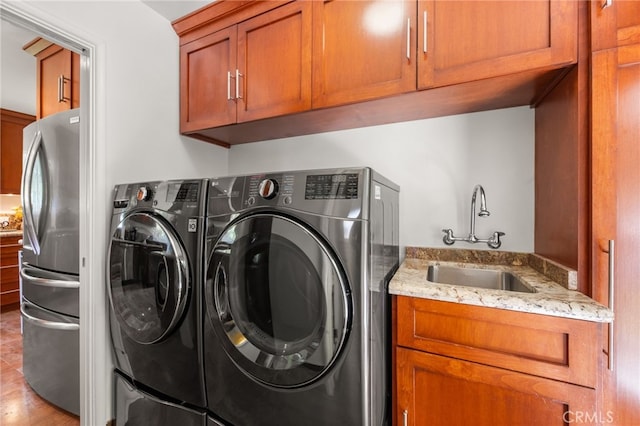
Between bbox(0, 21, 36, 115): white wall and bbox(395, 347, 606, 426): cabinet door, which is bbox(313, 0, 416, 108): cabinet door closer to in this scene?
bbox(395, 347, 606, 426): cabinet door

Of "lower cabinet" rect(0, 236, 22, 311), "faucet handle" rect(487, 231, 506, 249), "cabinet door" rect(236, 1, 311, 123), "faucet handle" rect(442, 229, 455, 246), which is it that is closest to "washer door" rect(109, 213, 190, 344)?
"cabinet door" rect(236, 1, 311, 123)

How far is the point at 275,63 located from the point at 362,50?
0.50m

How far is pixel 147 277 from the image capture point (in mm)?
1311

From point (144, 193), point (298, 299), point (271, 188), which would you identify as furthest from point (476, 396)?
point (144, 193)

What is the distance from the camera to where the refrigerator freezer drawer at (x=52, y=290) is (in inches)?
62.4

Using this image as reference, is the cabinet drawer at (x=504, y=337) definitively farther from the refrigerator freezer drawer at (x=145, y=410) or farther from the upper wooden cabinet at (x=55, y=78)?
the upper wooden cabinet at (x=55, y=78)

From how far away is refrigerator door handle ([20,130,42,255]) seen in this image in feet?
5.79

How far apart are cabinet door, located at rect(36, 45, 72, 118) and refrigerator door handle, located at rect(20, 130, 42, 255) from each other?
25cm

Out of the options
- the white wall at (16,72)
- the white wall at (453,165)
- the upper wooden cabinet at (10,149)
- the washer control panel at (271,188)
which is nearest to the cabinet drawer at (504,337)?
the washer control panel at (271,188)

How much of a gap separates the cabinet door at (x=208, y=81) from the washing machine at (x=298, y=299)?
2.52 feet

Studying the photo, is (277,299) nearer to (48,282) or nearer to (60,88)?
(48,282)

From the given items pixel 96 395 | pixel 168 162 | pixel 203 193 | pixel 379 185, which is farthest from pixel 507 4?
pixel 96 395

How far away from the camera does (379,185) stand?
3.38 feet

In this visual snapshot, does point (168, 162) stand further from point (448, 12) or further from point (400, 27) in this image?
point (448, 12)
